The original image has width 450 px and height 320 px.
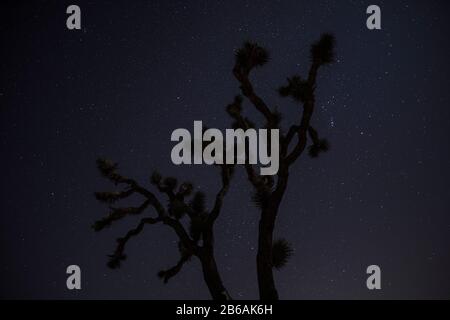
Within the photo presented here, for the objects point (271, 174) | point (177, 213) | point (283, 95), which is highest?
point (283, 95)

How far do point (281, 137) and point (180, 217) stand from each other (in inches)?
76.5

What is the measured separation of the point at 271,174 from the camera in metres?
7.48

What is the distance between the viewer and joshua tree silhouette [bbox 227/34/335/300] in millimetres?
7156

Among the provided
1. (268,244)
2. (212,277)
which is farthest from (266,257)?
(212,277)

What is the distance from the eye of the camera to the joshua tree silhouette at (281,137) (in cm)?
716

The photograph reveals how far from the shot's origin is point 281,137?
292 inches

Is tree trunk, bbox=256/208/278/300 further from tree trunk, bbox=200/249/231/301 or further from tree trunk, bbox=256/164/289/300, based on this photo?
tree trunk, bbox=200/249/231/301

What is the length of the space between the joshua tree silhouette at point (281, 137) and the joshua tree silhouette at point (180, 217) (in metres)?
0.67

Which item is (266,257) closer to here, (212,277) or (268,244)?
(268,244)

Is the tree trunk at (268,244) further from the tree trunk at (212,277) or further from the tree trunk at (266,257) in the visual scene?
the tree trunk at (212,277)
